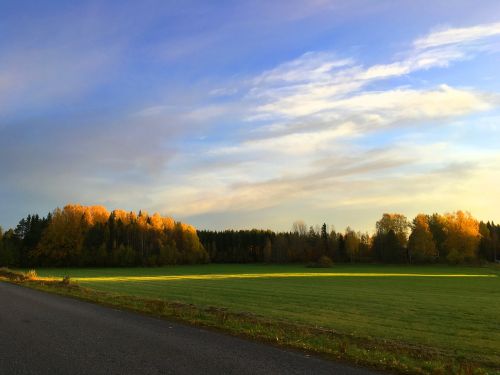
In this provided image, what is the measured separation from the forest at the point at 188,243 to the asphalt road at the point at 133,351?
12001cm

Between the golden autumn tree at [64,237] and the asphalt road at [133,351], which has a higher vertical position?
the golden autumn tree at [64,237]

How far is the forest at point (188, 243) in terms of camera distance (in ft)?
417

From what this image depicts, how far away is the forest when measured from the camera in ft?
417

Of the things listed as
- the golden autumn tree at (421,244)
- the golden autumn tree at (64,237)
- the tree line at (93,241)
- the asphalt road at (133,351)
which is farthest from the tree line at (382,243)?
the asphalt road at (133,351)

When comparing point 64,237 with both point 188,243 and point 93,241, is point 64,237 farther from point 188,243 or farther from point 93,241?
point 188,243

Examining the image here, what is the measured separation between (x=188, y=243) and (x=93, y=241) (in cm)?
3515

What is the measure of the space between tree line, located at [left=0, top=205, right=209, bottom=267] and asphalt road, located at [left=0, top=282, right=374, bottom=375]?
120m

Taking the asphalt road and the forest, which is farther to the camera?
the forest

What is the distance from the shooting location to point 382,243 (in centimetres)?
14462

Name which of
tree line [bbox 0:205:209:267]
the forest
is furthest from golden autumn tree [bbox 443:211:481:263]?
tree line [bbox 0:205:209:267]

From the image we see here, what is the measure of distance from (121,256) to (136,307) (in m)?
115

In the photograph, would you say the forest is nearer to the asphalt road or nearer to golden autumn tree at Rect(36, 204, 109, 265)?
golden autumn tree at Rect(36, 204, 109, 265)

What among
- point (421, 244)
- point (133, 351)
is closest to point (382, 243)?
point (421, 244)

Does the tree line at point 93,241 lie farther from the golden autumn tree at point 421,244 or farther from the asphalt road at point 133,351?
the asphalt road at point 133,351
